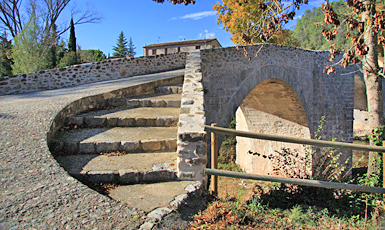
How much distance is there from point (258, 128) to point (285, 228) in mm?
11146

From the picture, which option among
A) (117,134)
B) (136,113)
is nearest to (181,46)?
(136,113)

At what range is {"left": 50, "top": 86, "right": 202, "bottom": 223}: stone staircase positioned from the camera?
8.43ft

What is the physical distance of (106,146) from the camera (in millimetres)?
3471

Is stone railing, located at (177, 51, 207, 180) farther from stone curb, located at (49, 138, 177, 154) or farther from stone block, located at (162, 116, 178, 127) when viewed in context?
stone block, located at (162, 116, 178, 127)

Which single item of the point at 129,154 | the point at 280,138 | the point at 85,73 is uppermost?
the point at 85,73

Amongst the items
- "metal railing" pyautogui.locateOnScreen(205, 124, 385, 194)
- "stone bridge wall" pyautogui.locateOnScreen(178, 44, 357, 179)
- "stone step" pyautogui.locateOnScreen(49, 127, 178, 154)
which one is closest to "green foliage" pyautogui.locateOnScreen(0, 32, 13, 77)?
"stone bridge wall" pyautogui.locateOnScreen(178, 44, 357, 179)

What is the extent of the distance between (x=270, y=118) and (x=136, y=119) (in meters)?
9.82

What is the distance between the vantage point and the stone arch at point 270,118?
445 inches

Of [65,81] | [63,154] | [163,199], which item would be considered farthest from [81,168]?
[65,81]

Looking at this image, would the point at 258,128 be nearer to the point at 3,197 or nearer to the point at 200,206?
the point at 200,206

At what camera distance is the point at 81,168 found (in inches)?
116

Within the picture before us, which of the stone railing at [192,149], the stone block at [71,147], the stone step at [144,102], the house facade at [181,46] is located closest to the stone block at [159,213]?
the stone railing at [192,149]

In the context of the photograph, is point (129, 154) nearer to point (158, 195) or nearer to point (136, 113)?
point (158, 195)

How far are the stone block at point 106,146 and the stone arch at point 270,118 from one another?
26.1 feet
